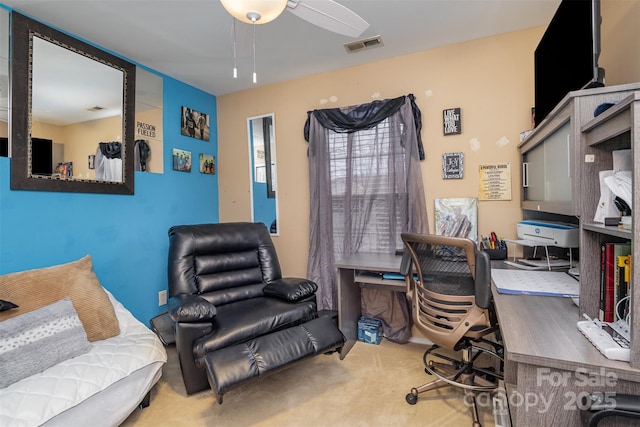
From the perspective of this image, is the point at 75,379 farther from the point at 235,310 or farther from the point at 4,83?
the point at 4,83

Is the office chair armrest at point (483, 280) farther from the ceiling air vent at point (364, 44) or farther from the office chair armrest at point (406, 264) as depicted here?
the ceiling air vent at point (364, 44)

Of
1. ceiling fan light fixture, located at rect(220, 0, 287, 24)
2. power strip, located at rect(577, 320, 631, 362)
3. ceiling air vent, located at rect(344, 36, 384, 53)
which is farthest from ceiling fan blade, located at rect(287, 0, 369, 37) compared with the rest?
power strip, located at rect(577, 320, 631, 362)

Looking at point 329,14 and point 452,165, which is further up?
point 329,14

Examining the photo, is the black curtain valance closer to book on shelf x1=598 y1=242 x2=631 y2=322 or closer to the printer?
the printer

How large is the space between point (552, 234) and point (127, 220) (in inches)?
116

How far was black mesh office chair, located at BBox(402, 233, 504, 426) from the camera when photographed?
153 centimetres

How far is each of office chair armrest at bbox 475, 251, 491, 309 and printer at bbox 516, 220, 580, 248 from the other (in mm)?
443

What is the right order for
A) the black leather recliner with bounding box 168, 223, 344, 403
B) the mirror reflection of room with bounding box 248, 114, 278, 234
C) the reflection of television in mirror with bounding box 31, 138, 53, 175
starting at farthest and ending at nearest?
the mirror reflection of room with bounding box 248, 114, 278, 234 → the reflection of television in mirror with bounding box 31, 138, 53, 175 → the black leather recliner with bounding box 168, 223, 344, 403

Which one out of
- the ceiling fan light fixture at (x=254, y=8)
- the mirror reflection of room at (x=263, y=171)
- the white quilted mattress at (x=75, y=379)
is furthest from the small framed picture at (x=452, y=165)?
the white quilted mattress at (x=75, y=379)

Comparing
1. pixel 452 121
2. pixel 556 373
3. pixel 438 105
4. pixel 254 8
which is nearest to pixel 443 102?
pixel 438 105

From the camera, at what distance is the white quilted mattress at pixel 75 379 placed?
4.01 ft

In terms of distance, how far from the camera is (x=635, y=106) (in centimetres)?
79

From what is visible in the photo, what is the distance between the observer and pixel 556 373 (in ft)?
2.92

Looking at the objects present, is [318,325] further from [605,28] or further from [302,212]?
[605,28]
